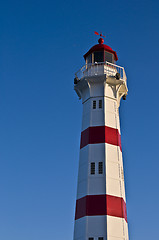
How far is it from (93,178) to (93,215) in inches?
116

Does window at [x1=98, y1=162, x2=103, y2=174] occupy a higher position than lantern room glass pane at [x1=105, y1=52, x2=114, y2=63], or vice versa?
lantern room glass pane at [x1=105, y1=52, x2=114, y2=63]

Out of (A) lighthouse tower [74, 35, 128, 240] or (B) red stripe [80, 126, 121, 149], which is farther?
(B) red stripe [80, 126, 121, 149]

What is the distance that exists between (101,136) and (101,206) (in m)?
6.04

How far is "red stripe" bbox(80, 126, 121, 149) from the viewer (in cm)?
2538

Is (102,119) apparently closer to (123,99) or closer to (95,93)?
(95,93)

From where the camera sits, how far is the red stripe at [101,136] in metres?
25.4

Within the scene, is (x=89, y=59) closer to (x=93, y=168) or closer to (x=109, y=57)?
(x=109, y=57)

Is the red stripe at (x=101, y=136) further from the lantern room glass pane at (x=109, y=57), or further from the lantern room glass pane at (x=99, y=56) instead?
the lantern room glass pane at (x=109, y=57)

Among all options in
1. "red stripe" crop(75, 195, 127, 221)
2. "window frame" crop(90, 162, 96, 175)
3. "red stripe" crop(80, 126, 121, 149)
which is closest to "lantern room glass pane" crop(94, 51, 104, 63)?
"red stripe" crop(80, 126, 121, 149)

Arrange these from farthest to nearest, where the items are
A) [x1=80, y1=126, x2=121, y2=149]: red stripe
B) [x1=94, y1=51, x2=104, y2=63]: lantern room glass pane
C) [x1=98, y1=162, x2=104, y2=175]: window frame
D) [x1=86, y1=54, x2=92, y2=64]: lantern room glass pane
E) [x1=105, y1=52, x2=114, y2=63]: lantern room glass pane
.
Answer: [x1=86, y1=54, x2=92, y2=64]: lantern room glass pane, [x1=105, y1=52, x2=114, y2=63]: lantern room glass pane, [x1=94, y1=51, x2=104, y2=63]: lantern room glass pane, [x1=80, y1=126, x2=121, y2=149]: red stripe, [x1=98, y1=162, x2=104, y2=175]: window frame

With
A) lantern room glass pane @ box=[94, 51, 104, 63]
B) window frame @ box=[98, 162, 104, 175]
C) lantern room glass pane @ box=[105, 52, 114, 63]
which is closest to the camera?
window frame @ box=[98, 162, 104, 175]

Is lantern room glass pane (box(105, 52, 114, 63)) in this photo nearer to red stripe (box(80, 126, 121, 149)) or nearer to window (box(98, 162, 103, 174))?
red stripe (box(80, 126, 121, 149))

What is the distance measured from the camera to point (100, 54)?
29859 millimetres

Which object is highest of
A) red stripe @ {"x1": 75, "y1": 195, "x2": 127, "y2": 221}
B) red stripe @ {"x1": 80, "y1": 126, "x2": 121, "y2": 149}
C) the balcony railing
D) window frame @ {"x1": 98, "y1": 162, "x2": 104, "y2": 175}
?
the balcony railing
